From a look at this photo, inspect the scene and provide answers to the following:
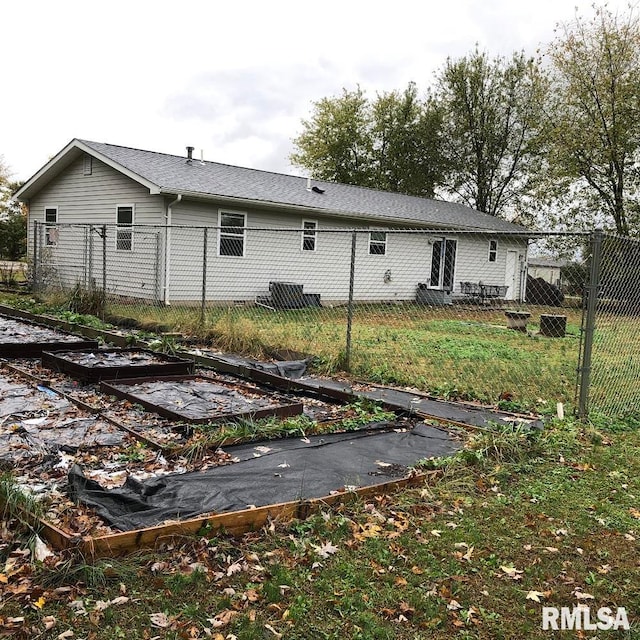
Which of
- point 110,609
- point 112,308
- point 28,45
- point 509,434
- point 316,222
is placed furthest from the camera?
point 316,222

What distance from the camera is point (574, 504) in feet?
12.5

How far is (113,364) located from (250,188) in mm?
10123

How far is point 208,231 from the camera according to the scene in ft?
51.6

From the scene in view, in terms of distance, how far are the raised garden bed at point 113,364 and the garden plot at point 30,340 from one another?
215 mm

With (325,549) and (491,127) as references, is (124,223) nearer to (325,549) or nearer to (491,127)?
(325,549)

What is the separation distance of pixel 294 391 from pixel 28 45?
12.3m

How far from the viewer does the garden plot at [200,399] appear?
5.30m

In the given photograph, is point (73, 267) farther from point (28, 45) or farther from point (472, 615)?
point (472, 615)

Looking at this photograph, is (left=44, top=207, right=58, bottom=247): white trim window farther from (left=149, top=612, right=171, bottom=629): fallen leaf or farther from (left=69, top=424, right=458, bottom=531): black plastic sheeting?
(left=149, top=612, right=171, bottom=629): fallen leaf

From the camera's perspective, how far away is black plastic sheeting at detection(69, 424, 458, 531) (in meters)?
3.29

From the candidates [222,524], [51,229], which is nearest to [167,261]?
[51,229]

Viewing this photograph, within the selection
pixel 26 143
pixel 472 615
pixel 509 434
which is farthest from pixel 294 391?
pixel 26 143

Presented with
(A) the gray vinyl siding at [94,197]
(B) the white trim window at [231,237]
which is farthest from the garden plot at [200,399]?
(B) the white trim window at [231,237]

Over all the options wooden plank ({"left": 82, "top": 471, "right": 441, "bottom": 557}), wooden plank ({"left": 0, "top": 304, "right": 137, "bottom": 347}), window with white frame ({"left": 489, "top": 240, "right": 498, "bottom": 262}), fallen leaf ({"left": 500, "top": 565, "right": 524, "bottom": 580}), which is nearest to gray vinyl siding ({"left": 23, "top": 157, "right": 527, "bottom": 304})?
wooden plank ({"left": 0, "top": 304, "right": 137, "bottom": 347})
